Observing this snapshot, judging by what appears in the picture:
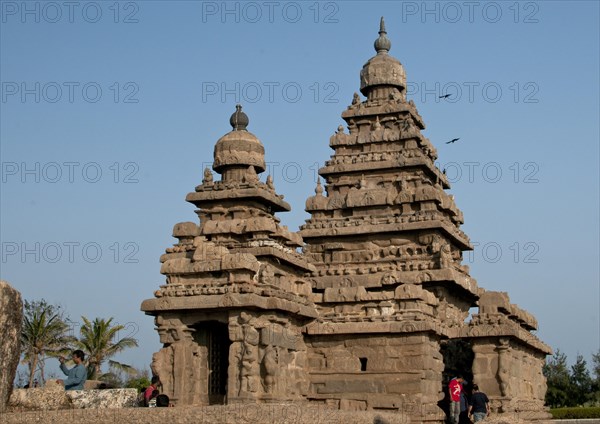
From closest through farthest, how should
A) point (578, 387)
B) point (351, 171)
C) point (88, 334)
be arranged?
1. point (351, 171)
2. point (88, 334)
3. point (578, 387)

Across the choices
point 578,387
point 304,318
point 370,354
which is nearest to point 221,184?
point 304,318

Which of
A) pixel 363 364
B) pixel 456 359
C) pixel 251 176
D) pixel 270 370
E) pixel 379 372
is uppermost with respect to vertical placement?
pixel 251 176

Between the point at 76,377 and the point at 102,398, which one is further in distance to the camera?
the point at 76,377

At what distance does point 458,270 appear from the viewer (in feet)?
114

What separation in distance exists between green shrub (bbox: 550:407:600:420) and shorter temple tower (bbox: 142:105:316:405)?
64.9ft

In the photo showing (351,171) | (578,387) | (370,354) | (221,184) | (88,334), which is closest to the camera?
(370,354)

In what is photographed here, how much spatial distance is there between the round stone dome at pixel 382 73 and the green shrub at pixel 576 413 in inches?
700

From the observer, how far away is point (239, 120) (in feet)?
114

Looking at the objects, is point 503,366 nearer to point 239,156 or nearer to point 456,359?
point 456,359

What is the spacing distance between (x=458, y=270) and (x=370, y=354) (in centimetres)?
640

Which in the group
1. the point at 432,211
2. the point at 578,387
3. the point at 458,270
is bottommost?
the point at 578,387

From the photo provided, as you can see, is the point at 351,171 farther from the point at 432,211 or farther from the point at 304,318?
the point at 304,318

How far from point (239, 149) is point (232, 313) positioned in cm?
826

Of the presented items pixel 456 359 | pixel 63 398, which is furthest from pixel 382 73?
pixel 63 398
